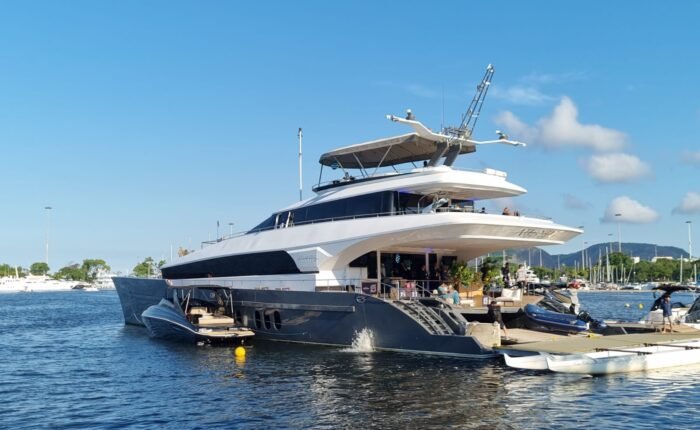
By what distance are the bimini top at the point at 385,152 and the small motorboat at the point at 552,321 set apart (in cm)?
681

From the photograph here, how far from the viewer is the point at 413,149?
80.7 feet

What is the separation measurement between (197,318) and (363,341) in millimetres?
7742

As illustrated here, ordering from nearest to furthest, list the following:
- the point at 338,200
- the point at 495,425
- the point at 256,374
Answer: the point at 495,425
the point at 256,374
the point at 338,200

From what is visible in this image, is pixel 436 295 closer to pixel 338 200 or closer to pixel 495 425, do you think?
pixel 338 200

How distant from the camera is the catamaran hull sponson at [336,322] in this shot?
1894 cm

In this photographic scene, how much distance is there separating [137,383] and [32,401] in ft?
8.24

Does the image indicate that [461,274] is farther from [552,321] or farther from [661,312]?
[661,312]

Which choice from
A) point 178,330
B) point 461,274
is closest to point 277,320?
point 178,330

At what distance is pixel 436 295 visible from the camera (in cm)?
2245

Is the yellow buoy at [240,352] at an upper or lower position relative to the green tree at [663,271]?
lower

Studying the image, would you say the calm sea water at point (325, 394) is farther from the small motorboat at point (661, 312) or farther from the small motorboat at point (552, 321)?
the small motorboat at point (661, 312)

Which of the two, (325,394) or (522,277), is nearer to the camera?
(325,394)

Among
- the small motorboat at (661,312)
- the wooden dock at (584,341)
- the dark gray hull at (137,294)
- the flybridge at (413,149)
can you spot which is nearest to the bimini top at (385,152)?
the flybridge at (413,149)

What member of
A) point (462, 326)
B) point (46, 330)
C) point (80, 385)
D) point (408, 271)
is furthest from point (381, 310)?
point (46, 330)
